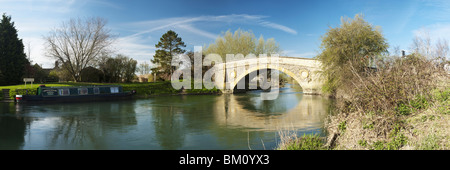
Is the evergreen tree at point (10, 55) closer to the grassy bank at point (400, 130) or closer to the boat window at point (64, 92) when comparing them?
the boat window at point (64, 92)

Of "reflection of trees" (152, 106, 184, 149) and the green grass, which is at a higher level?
the green grass

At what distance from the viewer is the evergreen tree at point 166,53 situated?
1395 inches

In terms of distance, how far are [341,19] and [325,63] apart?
11.3ft

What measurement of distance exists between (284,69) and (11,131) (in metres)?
20.8

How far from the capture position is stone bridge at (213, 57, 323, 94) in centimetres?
2300

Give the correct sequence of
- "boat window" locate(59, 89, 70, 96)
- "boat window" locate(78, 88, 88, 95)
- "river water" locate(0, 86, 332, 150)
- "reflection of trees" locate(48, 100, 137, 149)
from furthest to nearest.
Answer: "boat window" locate(78, 88, 88, 95) < "boat window" locate(59, 89, 70, 96) < "reflection of trees" locate(48, 100, 137, 149) < "river water" locate(0, 86, 332, 150)

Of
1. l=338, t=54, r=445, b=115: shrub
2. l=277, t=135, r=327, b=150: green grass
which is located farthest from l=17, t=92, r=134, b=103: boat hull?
l=338, t=54, r=445, b=115: shrub

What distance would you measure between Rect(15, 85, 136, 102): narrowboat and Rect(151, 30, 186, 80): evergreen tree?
12410mm

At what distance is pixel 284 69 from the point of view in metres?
25.0

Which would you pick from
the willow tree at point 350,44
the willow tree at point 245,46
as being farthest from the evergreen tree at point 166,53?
the willow tree at point 350,44

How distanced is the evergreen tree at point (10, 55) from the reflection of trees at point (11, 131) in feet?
62.1

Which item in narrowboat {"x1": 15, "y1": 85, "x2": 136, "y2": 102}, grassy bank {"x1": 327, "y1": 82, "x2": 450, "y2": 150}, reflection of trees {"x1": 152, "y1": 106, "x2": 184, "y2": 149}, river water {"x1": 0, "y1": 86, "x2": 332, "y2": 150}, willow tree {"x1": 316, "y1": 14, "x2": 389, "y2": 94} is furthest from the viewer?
narrowboat {"x1": 15, "y1": 85, "x2": 136, "y2": 102}

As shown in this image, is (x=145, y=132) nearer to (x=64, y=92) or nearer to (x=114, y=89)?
(x=64, y=92)

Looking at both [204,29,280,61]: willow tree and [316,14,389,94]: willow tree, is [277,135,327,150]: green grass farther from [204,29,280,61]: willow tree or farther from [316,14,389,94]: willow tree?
[204,29,280,61]: willow tree
